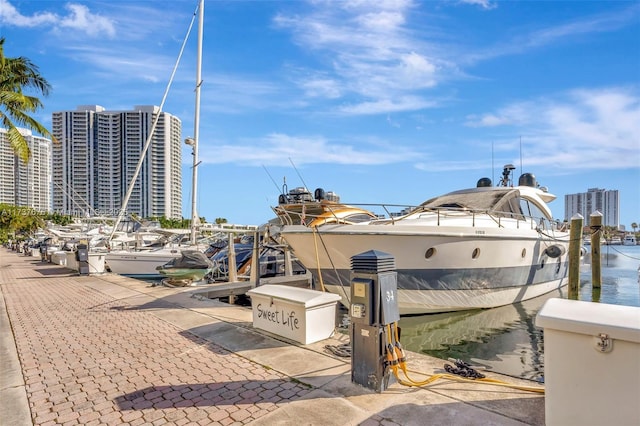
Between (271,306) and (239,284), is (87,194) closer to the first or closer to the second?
(239,284)

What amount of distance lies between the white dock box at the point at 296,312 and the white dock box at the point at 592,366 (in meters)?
3.33

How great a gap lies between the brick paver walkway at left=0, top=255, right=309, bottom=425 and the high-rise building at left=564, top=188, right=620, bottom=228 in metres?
71.1

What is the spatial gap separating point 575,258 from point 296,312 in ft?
29.2

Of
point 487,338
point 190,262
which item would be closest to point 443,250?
point 487,338

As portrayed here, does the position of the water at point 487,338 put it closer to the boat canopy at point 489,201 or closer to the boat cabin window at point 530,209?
the boat canopy at point 489,201

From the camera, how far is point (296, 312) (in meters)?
5.67

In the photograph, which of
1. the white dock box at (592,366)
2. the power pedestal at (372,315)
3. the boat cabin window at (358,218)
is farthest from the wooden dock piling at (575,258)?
the white dock box at (592,366)

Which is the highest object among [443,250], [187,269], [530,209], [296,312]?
[530,209]

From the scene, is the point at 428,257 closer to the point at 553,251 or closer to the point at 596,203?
the point at 553,251

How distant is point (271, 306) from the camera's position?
6113mm

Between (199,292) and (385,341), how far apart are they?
25.1 ft

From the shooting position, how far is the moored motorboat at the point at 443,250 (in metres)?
9.01

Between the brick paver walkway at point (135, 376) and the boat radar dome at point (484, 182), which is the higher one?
the boat radar dome at point (484, 182)

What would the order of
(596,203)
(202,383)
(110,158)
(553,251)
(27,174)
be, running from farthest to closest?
(596,203)
(27,174)
(110,158)
(553,251)
(202,383)
